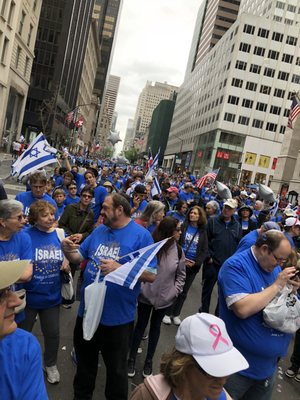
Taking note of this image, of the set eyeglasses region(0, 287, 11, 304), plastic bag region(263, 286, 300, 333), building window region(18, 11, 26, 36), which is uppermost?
building window region(18, 11, 26, 36)

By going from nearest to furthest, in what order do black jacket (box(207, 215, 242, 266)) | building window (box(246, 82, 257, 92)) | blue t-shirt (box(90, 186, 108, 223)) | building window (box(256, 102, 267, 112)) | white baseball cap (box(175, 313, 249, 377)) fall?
white baseball cap (box(175, 313, 249, 377)), black jacket (box(207, 215, 242, 266)), blue t-shirt (box(90, 186, 108, 223)), building window (box(246, 82, 257, 92)), building window (box(256, 102, 267, 112))

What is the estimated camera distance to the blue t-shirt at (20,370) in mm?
1699

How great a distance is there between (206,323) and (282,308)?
3.78ft

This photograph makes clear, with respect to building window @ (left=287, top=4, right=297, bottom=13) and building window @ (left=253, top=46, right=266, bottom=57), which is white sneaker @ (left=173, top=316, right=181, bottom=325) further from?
building window @ (left=287, top=4, right=297, bottom=13)

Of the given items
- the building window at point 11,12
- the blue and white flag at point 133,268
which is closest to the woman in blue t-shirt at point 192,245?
the blue and white flag at point 133,268

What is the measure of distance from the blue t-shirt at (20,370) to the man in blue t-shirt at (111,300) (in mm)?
1482

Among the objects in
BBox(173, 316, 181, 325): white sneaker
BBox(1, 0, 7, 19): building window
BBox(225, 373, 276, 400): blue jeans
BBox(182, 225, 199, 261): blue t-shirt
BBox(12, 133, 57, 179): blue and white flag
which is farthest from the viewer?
BBox(1, 0, 7, 19): building window

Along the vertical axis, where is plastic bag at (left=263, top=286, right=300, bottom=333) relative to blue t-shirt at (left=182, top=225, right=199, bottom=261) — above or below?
above

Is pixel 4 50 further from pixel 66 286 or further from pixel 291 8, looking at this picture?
pixel 291 8

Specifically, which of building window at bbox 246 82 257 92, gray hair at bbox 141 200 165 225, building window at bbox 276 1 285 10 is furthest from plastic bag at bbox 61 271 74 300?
building window at bbox 276 1 285 10

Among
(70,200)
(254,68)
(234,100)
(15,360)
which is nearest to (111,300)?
(15,360)

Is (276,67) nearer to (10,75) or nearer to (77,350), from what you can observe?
(10,75)

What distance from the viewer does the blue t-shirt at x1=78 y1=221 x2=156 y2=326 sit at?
11.1ft

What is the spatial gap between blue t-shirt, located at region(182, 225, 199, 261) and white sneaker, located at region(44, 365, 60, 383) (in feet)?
9.63
